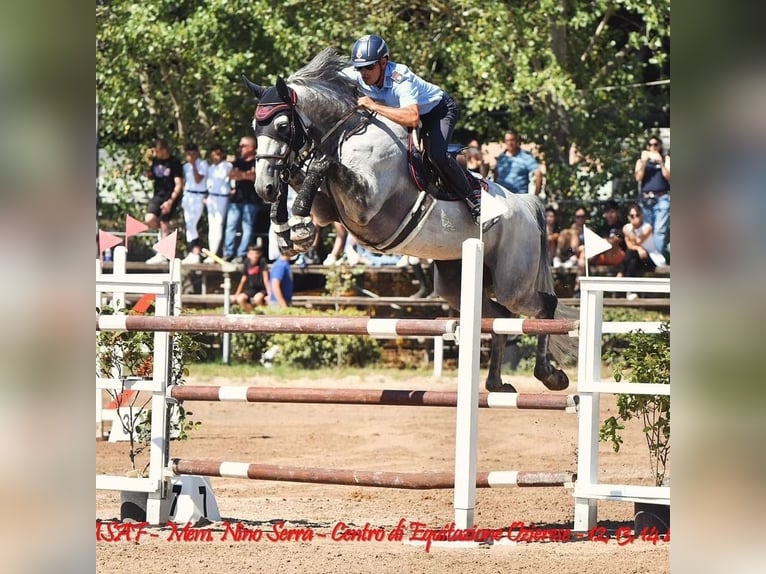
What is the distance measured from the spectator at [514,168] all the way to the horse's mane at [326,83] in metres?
5.25

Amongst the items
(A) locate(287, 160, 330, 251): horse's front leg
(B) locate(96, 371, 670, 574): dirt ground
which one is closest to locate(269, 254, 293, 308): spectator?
(B) locate(96, 371, 670, 574): dirt ground

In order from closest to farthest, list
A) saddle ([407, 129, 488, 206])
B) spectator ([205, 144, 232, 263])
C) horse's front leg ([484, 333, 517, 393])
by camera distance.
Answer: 1. saddle ([407, 129, 488, 206])
2. horse's front leg ([484, 333, 517, 393])
3. spectator ([205, 144, 232, 263])

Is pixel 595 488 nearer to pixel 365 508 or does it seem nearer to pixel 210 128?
pixel 365 508

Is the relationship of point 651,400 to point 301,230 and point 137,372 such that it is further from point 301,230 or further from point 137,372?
point 137,372

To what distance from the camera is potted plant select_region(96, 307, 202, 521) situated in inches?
201

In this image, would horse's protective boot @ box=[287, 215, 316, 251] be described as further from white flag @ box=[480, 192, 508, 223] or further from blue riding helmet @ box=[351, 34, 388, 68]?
white flag @ box=[480, 192, 508, 223]

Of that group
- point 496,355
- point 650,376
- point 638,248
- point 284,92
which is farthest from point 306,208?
point 638,248

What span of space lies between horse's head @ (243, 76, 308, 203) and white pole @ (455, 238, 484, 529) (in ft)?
5.19

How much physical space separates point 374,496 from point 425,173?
1.82m

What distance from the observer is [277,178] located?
5.68 meters

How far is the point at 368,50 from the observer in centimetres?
573

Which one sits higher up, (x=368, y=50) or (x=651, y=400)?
(x=368, y=50)
